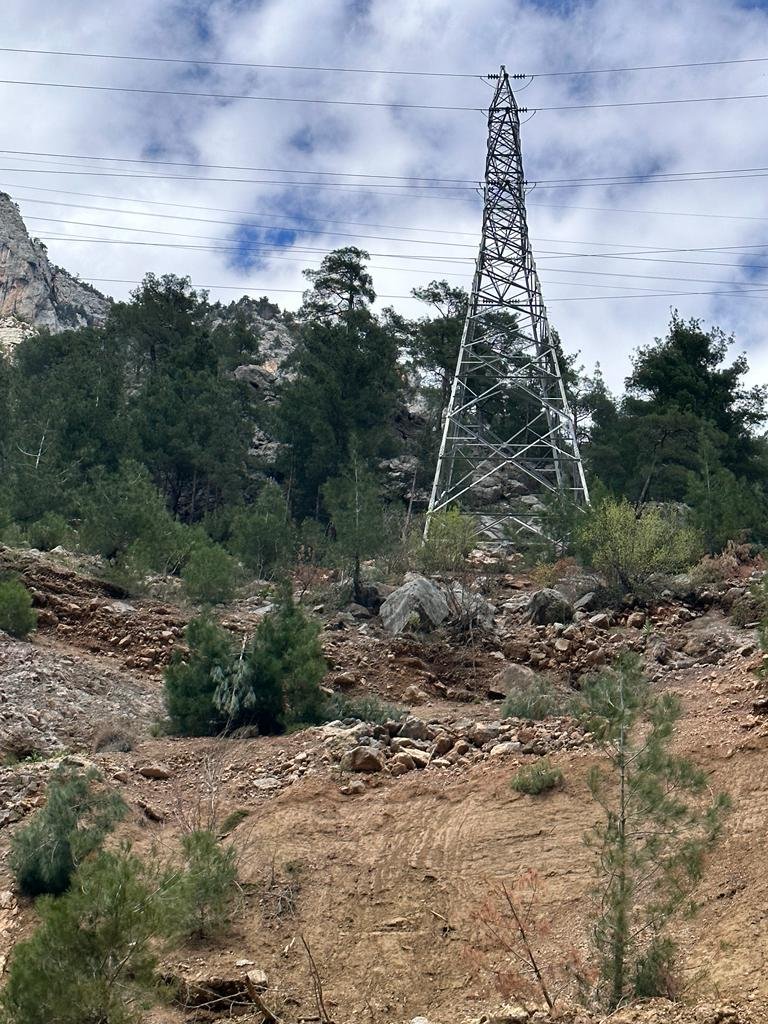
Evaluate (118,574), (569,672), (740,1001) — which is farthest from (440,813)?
(118,574)

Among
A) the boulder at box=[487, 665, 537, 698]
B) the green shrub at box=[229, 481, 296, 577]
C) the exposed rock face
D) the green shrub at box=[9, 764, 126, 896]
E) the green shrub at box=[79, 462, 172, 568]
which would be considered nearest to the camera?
the green shrub at box=[9, 764, 126, 896]

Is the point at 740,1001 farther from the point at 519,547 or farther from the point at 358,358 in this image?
the point at 358,358

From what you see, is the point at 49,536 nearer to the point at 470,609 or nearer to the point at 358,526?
the point at 358,526

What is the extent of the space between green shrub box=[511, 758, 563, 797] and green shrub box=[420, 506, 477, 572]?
1237cm

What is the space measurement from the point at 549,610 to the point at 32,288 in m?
79.1

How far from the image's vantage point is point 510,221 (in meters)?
30.4

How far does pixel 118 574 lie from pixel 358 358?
18.1 metres

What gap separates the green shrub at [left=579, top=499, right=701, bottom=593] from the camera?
19.7 metres

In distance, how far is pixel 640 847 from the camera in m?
7.30

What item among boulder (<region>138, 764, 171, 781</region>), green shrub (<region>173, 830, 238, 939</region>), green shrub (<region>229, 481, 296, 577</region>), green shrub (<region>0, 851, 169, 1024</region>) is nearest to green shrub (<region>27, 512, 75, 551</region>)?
green shrub (<region>229, 481, 296, 577</region>)

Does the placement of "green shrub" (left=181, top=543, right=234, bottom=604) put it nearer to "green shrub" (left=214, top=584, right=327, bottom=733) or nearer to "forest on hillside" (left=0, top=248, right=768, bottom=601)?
"forest on hillside" (left=0, top=248, right=768, bottom=601)

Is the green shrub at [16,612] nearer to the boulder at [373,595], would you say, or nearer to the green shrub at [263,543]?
the boulder at [373,595]

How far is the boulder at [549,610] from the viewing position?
18.9 metres

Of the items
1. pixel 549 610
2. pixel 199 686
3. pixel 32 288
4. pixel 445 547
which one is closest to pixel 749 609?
pixel 549 610
